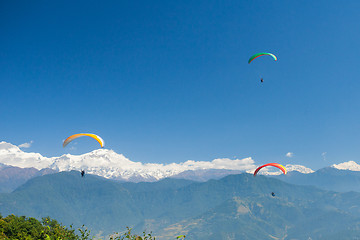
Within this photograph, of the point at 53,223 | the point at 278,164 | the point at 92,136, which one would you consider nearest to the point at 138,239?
the point at 92,136

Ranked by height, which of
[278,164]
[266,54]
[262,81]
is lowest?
[278,164]

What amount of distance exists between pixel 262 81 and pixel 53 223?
270 feet

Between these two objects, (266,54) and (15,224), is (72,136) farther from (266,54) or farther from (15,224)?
(266,54)

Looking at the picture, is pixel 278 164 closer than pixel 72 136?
No

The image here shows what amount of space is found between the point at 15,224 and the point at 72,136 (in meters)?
37.3

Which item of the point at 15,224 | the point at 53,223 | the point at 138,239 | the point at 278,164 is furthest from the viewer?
the point at 53,223

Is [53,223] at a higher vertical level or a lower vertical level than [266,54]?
lower

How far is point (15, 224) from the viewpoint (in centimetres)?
6500

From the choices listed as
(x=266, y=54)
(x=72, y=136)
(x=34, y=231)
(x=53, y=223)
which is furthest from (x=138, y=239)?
(x=53, y=223)

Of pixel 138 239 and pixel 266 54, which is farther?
pixel 266 54

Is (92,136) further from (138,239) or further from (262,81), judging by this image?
(262,81)

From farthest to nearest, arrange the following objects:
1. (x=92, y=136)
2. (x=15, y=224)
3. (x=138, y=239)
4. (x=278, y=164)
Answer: (x=15, y=224), (x=278, y=164), (x=92, y=136), (x=138, y=239)

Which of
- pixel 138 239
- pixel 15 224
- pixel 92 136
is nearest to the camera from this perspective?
pixel 138 239

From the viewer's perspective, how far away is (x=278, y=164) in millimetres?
60406
